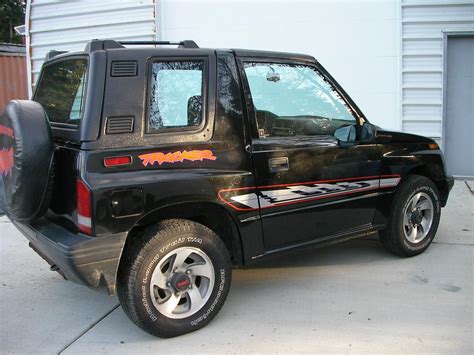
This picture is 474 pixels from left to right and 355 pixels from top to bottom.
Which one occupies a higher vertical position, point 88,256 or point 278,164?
point 278,164

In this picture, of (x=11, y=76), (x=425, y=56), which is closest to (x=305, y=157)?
(x=425, y=56)

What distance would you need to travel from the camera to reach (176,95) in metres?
3.30

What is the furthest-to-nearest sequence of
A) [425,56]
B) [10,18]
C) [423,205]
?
[10,18] < [425,56] < [423,205]

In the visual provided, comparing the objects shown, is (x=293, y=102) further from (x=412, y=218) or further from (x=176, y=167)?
(x=412, y=218)

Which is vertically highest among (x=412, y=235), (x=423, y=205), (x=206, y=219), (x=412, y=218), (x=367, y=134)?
(x=367, y=134)

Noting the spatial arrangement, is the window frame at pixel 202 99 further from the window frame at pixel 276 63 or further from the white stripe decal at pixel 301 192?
the white stripe decal at pixel 301 192

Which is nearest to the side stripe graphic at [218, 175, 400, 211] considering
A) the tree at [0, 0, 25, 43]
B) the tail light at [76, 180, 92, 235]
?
the tail light at [76, 180, 92, 235]

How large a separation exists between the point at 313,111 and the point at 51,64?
82.2 inches

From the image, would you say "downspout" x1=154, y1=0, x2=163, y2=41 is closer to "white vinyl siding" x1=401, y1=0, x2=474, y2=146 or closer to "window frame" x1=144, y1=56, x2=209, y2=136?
"white vinyl siding" x1=401, y1=0, x2=474, y2=146

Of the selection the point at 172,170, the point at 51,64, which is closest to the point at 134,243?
the point at 172,170

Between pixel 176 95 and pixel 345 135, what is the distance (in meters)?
1.47

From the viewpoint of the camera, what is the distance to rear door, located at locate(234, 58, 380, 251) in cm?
362

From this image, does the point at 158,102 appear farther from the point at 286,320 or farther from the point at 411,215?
the point at 411,215

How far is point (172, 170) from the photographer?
317 centimetres
